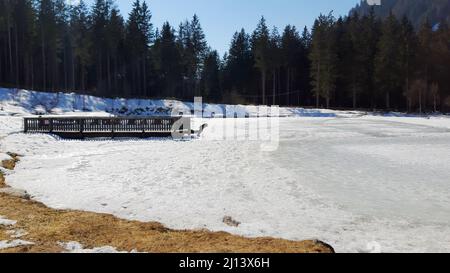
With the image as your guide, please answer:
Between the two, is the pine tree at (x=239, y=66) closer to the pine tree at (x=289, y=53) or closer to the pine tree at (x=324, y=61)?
the pine tree at (x=289, y=53)

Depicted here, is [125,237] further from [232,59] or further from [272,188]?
[232,59]

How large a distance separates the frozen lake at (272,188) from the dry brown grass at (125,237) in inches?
19.6

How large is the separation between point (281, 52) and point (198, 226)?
72.4 m

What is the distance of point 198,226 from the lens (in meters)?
7.56

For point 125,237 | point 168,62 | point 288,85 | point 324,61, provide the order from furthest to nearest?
1. point 288,85
2. point 168,62
3. point 324,61
4. point 125,237

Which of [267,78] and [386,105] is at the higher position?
[267,78]

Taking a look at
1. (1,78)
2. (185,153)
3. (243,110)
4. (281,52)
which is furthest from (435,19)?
(185,153)

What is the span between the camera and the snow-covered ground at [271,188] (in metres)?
7.31

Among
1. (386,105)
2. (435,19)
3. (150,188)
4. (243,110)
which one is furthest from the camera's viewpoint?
(435,19)

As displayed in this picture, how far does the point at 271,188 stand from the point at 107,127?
1763 cm

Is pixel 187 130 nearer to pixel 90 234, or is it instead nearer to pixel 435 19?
pixel 90 234

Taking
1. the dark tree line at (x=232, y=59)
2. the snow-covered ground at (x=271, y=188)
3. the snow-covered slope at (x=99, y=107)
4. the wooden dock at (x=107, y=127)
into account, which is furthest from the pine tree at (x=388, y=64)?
the snow-covered ground at (x=271, y=188)

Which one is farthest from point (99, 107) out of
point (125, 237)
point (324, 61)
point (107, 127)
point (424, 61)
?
point (424, 61)

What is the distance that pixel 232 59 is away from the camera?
8256 cm
